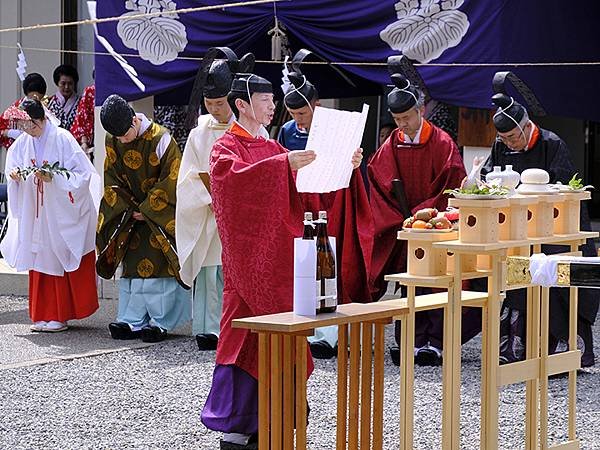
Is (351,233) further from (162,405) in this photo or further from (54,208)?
(54,208)

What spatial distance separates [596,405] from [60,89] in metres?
7.08

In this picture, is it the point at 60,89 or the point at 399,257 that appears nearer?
the point at 399,257

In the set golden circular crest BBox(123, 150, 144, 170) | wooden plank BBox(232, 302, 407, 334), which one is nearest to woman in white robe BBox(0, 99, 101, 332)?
golden circular crest BBox(123, 150, 144, 170)

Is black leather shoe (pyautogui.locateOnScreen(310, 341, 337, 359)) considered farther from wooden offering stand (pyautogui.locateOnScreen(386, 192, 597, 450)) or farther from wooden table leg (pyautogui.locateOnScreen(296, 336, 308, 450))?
wooden table leg (pyautogui.locateOnScreen(296, 336, 308, 450))

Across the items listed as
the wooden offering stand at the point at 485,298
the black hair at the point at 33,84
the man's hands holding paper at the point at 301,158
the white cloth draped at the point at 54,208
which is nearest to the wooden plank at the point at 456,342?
the wooden offering stand at the point at 485,298

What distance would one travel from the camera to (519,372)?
479 cm

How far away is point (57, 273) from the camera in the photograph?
329 inches

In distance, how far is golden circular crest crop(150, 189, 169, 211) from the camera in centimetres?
786

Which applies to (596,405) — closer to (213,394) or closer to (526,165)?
(526,165)

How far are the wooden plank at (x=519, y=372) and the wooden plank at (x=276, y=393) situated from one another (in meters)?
1.02

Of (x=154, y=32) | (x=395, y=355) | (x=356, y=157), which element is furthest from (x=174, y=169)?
(x=356, y=157)

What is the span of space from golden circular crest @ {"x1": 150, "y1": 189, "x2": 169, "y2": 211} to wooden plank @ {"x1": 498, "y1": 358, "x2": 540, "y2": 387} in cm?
352

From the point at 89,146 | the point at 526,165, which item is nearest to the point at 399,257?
the point at 526,165

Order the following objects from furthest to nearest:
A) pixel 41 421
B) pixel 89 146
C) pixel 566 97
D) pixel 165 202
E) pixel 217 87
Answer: pixel 89 146 < pixel 566 97 < pixel 165 202 < pixel 217 87 < pixel 41 421
